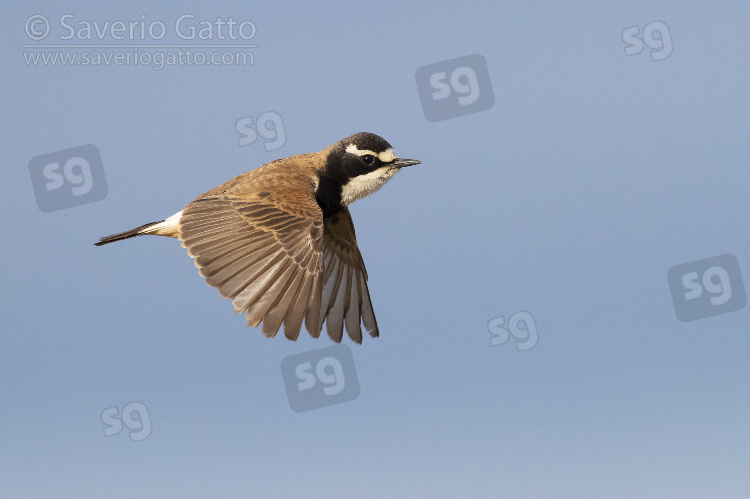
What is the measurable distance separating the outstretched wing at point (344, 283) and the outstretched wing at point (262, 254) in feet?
3.33

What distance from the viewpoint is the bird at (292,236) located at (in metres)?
4.48

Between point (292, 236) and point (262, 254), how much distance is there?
0.23m

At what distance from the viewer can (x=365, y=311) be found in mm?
6008

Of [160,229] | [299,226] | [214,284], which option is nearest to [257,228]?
[299,226]

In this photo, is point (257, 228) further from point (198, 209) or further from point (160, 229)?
point (160, 229)

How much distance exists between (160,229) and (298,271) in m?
1.32

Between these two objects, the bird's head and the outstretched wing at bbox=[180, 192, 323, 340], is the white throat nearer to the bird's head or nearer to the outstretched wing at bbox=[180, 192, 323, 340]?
the bird's head

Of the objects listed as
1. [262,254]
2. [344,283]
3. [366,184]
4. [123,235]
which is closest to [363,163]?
[366,184]

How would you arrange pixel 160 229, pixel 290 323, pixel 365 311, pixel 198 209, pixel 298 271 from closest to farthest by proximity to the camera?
pixel 290 323, pixel 298 271, pixel 198 209, pixel 160 229, pixel 365 311

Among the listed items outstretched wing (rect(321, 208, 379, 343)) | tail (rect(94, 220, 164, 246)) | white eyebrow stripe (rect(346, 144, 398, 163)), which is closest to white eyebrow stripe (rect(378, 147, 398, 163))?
white eyebrow stripe (rect(346, 144, 398, 163))

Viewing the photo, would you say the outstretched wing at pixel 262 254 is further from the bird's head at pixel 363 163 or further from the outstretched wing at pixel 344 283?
the outstretched wing at pixel 344 283

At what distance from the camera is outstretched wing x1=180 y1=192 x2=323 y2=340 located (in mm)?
4406

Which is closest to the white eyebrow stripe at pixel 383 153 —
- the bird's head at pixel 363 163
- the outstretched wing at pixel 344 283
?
the bird's head at pixel 363 163

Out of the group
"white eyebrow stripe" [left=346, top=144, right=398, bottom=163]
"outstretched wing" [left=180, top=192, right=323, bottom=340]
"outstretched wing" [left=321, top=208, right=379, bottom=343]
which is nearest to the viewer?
"outstretched wing" [left=180, top=192, right=323, bottom=340]
